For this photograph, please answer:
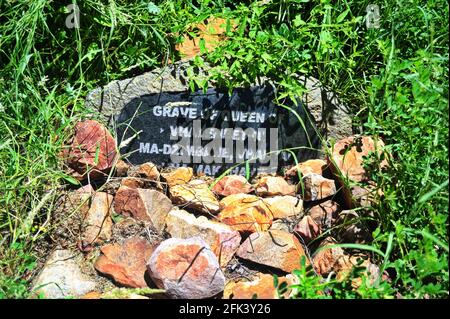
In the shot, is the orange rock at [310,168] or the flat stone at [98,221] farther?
the orange rock at [310,168]

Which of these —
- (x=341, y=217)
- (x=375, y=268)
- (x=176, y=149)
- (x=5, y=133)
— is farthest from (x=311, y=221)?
(x=5, y=133)

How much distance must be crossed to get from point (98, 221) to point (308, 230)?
0.97 m

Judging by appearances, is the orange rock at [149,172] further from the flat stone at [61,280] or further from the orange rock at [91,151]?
the flat stone at [61,280]

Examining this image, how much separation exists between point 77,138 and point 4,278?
0.84 meters

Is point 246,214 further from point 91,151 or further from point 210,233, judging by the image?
point 91,151

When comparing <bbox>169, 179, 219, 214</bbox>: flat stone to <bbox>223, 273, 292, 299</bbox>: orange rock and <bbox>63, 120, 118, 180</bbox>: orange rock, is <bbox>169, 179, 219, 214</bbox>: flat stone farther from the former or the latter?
<bbox>223, 273, 292, 299</bbox>: orange rock

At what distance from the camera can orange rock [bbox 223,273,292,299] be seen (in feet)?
7.85

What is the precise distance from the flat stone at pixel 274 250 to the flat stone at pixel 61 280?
0.69 meters

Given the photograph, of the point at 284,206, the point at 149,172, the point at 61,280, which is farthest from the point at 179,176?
the point at 61,280

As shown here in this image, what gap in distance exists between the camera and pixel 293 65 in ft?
10.0

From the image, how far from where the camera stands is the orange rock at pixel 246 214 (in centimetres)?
275

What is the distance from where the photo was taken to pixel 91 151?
2.92 meters

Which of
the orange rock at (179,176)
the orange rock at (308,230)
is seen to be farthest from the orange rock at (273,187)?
the orange rock at (179,176)
